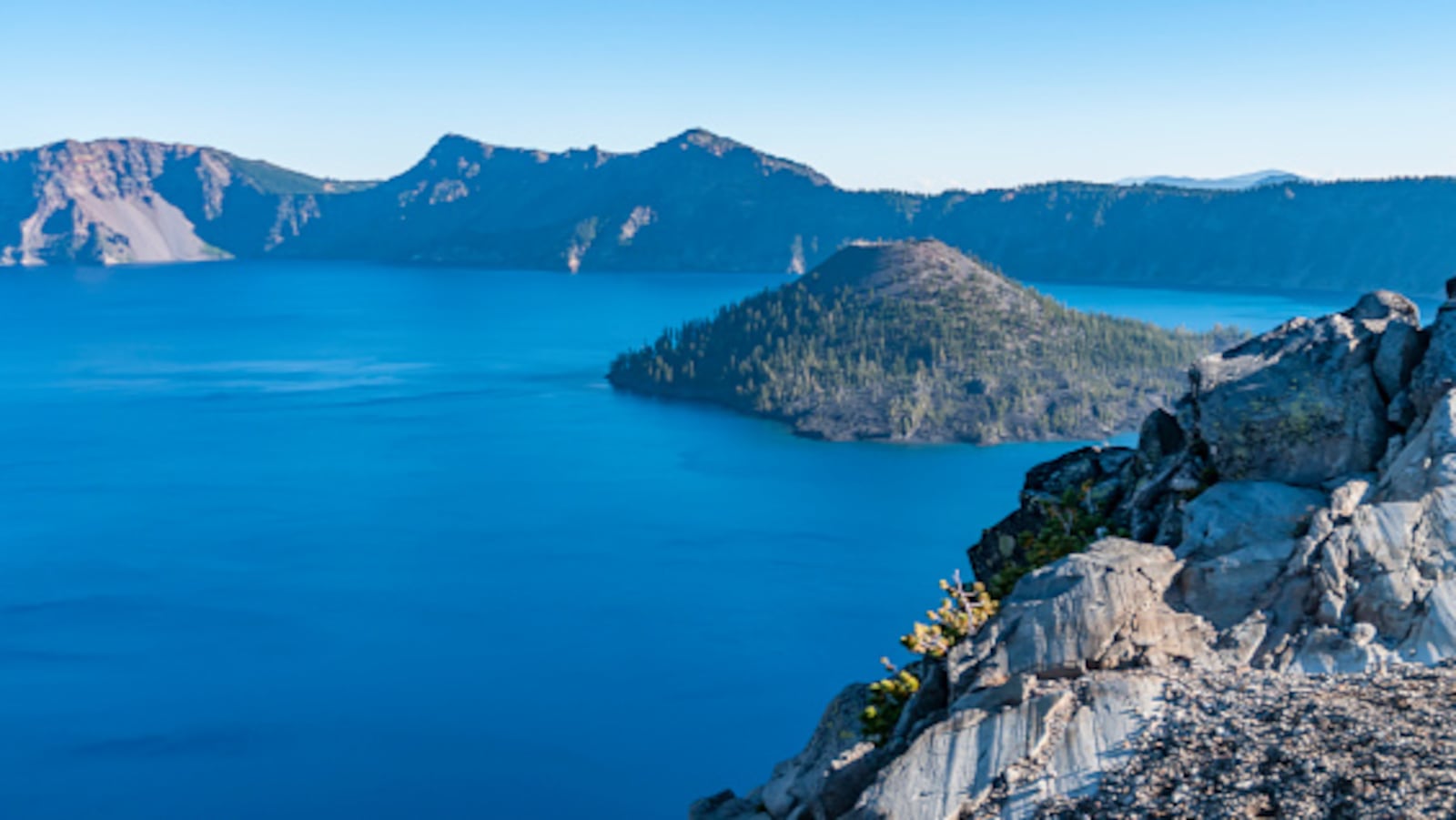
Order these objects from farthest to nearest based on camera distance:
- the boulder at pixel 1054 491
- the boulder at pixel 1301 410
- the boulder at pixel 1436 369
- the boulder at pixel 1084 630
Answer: the boulder at pixel 1054 491 < the boulder at pixel 1301 410 < the boulder at pixel 1436 369 < the boulder at pixel 1084 630

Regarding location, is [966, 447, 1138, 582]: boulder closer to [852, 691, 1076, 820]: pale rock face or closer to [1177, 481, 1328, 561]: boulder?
[1177, 481, 1328, 561]: boulder

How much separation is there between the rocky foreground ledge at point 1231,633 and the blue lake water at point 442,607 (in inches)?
1669

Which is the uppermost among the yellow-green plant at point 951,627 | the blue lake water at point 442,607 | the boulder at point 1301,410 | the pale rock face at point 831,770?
the boulder at point 1301,410

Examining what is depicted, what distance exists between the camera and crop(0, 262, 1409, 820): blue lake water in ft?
229

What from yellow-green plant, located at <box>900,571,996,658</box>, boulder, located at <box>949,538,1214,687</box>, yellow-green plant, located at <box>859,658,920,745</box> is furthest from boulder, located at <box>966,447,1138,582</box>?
yellow-green plant, located at <box>859,658,920,745</box>

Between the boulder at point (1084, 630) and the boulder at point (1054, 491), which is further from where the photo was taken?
the boulder at point (1054, 491)

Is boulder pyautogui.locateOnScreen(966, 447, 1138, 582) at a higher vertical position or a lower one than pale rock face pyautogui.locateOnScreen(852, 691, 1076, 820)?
higher

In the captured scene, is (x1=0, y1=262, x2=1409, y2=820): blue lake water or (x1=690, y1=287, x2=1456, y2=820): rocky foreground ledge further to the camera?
(x1=0, y1=262, x2=1409, y2=820): blue lake water

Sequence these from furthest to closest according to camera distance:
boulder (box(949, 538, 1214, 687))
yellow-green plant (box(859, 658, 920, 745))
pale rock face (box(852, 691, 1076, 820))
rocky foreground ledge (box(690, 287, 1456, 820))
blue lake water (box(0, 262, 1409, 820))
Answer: blue lake water (box(0, 262, 1409, 820)) → yellow-green plant (box(859, 658, 920, 745)) → boulder (box(949, 538, 1214, 687)) → pale rock face (box(852, 691, 1076, 820)) → rocky foreground ledge (box(690, 287, 1456, 820))

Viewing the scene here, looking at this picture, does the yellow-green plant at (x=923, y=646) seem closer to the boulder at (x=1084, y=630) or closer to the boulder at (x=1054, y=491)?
the boulder at (x=1084, y=630)

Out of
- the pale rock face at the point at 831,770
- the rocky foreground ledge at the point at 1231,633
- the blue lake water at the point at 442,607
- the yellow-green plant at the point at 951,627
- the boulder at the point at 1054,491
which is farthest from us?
the blue lake water at the point at 442,607

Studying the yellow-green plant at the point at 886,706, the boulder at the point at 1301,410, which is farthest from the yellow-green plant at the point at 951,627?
the boulder at the point at 1301,410

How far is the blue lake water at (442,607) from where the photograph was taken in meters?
69.9

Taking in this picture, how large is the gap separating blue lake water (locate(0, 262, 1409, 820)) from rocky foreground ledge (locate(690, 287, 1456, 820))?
139 ft
